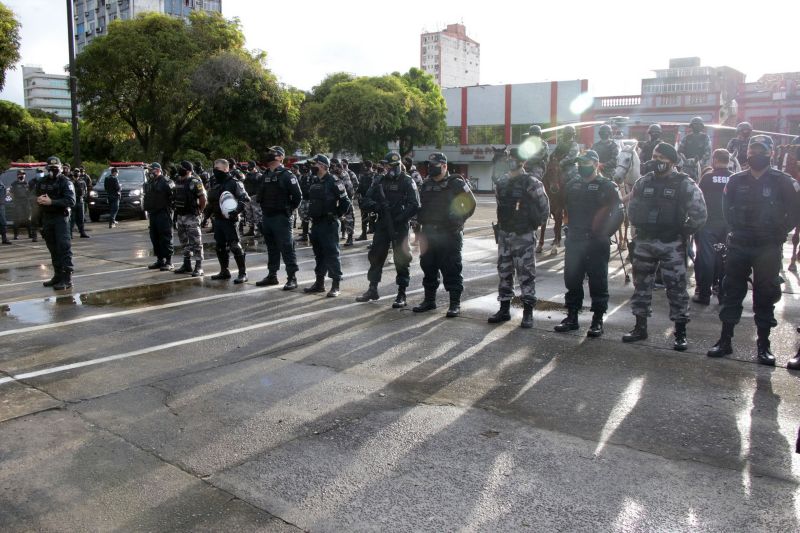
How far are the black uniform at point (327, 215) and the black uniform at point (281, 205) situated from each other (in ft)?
1.94

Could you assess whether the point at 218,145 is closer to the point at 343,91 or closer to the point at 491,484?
the point at 343,91

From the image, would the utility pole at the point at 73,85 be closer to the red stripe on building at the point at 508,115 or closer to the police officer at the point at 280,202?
the police officer at the point at 280,202

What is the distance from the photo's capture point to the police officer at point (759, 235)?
612 cm

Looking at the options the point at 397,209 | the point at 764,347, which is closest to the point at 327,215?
the point at 397,209

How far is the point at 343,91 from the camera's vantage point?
46125 mm

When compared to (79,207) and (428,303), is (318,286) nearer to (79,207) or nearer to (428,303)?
(428,303)

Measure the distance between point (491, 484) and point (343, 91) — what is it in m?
44.4

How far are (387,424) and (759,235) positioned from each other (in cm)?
385

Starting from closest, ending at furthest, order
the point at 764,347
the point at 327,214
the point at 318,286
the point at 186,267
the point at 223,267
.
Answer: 1. the point at 764,347
2. the point at 327,214
3. the point at 318,286
4. the point at 223,267
5. the point at 186,267

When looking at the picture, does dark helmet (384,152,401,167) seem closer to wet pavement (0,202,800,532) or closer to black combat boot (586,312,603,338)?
wet pavement (0,202,800,532)

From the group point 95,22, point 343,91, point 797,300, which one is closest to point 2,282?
point 797,300

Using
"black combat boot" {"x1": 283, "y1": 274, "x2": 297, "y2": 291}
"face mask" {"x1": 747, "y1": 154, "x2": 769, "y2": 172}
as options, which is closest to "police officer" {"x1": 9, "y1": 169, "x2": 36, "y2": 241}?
"black combat boot" {"x1": 283, "y1": 274, "x2": 297, "y2": 291}

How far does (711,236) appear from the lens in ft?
28.6

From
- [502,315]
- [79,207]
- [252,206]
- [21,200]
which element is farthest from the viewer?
[21,200]
